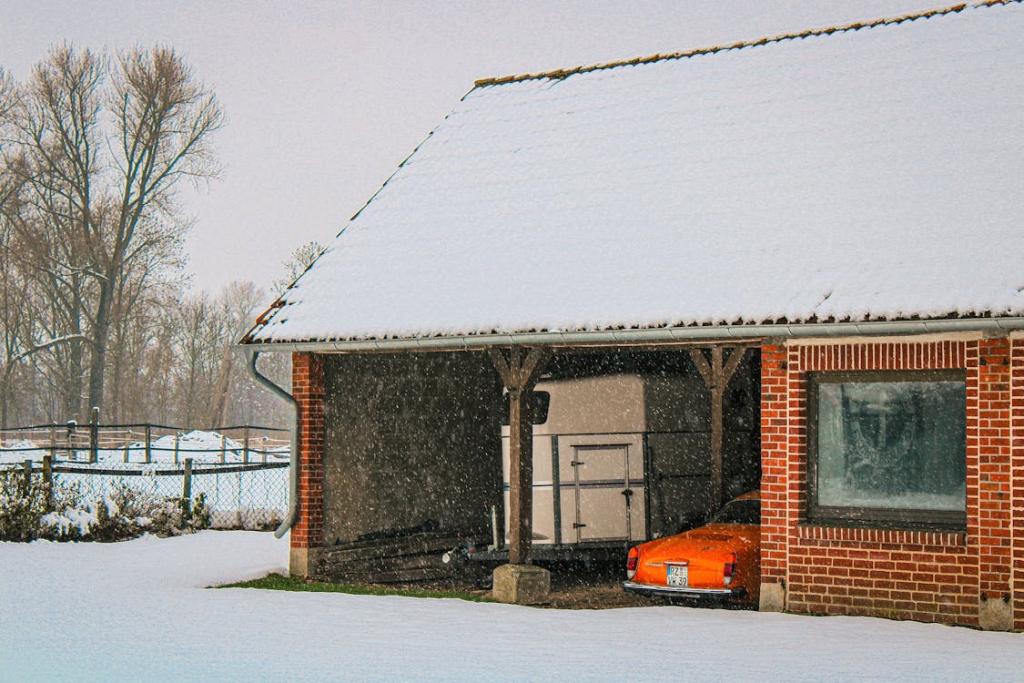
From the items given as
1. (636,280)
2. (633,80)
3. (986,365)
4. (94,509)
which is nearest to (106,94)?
(94,509)

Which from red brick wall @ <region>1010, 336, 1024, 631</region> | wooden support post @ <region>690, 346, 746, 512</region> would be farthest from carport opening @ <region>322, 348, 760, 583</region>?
red brick wall @ <region>1010, 336, 1024, 631</region>

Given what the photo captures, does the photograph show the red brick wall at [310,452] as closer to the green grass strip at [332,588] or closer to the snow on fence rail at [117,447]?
the green grass strip at [332,588]

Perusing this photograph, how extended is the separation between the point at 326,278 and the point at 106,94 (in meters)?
32.3

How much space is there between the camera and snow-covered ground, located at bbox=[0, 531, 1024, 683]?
334 inches

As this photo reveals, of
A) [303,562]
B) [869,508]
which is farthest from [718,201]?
[303,562]

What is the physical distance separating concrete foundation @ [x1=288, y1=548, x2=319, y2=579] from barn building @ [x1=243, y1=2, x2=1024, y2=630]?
0.05 m

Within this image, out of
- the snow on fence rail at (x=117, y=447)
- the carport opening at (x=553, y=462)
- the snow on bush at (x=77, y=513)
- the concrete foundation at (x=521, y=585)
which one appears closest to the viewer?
the concrete foundation at (x=521, y=585)

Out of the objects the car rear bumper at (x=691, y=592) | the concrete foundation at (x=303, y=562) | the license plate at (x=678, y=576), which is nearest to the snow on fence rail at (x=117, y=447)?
the concrete foundation at (x=303, y=562)

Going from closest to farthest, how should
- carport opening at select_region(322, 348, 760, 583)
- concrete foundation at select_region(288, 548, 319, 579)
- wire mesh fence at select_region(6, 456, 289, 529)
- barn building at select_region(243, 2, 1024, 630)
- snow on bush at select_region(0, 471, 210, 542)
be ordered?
barn building at select_region(243, 2, 1024, 630)
concrete foundation at select_region(288, 548, 319, 579)
carport opening at select_region(322, 348, 760, 583)
snow on bush at select_region(0, 471, 210, 542)
wire mesh fence at select_region(6, 456, 289, 529)

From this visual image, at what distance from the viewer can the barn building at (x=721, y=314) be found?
10406 mm

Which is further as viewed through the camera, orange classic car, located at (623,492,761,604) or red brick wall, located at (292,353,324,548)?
A: red brick wall, located at (292,353,324,548)

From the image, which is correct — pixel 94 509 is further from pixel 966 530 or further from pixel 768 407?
pixel 966 530

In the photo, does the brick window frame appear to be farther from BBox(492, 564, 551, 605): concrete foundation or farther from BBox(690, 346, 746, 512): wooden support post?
BBox(690, 346, 746, 512): wooden support post

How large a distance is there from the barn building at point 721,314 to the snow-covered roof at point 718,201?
37 mm
